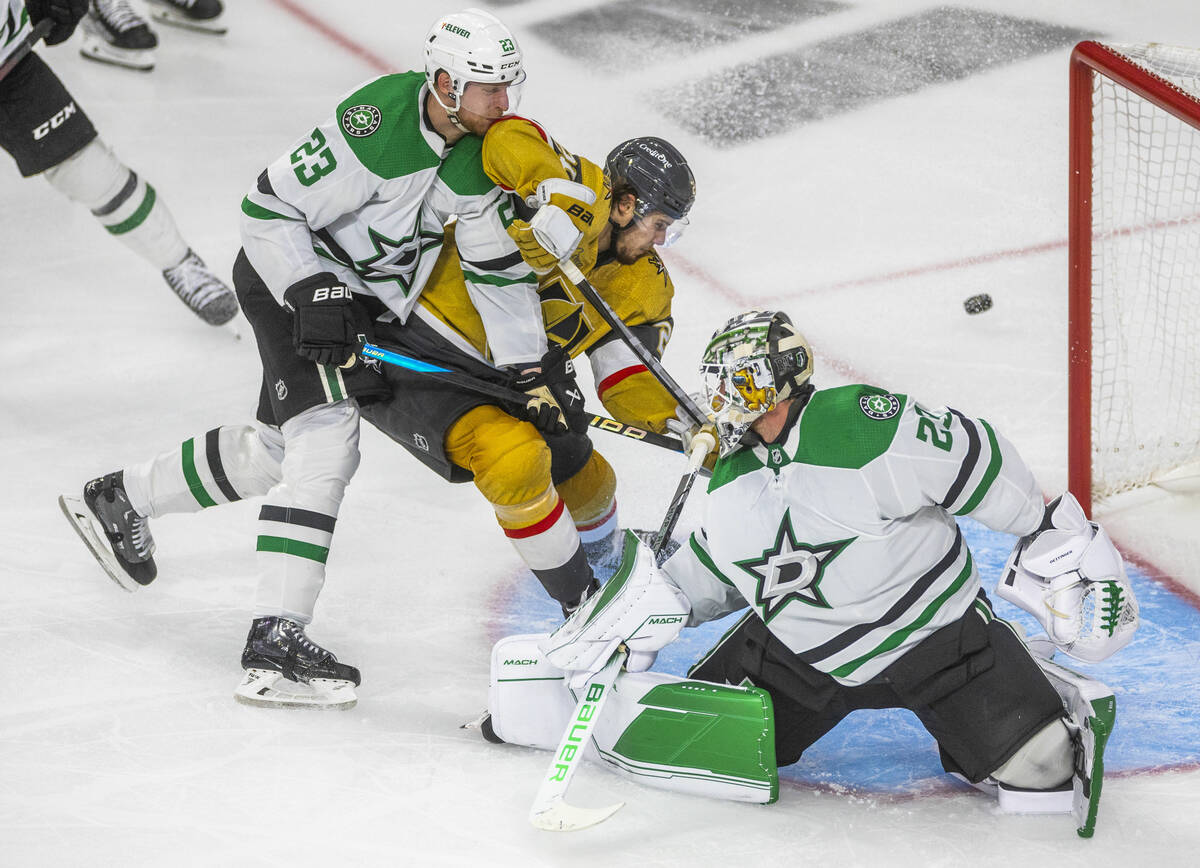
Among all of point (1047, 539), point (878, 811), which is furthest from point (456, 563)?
point (1047, 539)

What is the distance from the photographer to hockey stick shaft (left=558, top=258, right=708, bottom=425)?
9.80ft

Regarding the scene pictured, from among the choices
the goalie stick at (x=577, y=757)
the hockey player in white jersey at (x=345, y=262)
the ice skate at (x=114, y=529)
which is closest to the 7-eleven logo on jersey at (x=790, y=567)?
the goalie stick at (x=577, y=757)

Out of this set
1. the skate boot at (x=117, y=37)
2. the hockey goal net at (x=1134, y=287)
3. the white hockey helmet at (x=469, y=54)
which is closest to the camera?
the white hockey helmet at (x=469, y=54)

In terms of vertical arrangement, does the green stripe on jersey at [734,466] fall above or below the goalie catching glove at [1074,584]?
above

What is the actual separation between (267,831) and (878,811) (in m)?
1.00

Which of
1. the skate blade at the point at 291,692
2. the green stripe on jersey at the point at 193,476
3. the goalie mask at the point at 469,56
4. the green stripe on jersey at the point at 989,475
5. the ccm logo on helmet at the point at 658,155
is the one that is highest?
the goalie mask at the point at 469,56

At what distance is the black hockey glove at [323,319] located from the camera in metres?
2.78

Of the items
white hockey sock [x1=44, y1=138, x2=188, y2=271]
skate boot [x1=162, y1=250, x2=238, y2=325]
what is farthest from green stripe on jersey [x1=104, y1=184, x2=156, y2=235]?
skate boot [x1=162, y1=250, x2=238, y2=325]

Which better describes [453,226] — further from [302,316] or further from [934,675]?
[934,675]

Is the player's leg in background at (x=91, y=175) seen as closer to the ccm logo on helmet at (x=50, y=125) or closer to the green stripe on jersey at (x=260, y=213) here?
the ccm logo on helmet at (x=50, y=125)

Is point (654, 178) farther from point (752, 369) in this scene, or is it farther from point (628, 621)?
point (628, 621)

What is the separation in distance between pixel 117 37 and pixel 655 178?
344 centimetres

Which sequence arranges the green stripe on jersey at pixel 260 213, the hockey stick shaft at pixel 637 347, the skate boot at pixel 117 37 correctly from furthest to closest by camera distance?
the skate boot at pixel 117 37 < the hockey stick shaft at pixel 637 347 < the green stripe on jersey at pixel 260 213

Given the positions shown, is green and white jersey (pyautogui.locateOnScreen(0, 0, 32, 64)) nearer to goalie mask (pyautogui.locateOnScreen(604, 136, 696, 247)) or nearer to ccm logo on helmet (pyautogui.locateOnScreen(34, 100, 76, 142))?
ccm logo on helmet (pyautogui.locateOnScreen(34, 100, 76, 142))
